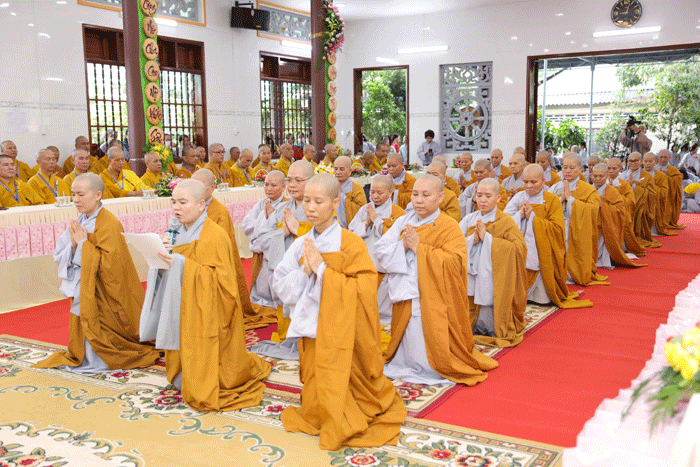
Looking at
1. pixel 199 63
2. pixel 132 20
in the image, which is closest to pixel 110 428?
pixel 132 20

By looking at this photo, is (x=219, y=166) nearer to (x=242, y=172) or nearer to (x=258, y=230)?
(x=242, y=172)

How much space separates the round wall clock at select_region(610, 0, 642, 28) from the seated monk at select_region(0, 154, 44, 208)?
12140 millimetres

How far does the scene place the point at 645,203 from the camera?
10.3 m

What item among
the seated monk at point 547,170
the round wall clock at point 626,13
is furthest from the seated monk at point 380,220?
the round wall clock at point 626,13

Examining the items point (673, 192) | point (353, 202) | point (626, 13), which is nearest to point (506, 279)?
point (353, 202)

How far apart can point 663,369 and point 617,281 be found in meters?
6.10

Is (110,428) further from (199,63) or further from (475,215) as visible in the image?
(199,63)

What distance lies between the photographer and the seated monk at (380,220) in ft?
19.2

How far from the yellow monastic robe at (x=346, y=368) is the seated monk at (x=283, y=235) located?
4.19ft

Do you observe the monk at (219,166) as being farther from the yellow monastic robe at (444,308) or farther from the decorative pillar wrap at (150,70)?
the yellow monastic robe at (444,308)

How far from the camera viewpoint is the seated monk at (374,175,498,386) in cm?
430

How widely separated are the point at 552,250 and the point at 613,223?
2301 millimetres

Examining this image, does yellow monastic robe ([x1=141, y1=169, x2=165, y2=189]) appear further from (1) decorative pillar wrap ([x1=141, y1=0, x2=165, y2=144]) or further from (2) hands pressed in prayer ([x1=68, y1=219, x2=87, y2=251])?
(2) hands pressed in prayer ([x1=68, y1=219, x2=87, y2=251])

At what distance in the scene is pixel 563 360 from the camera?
4852 millimetres
